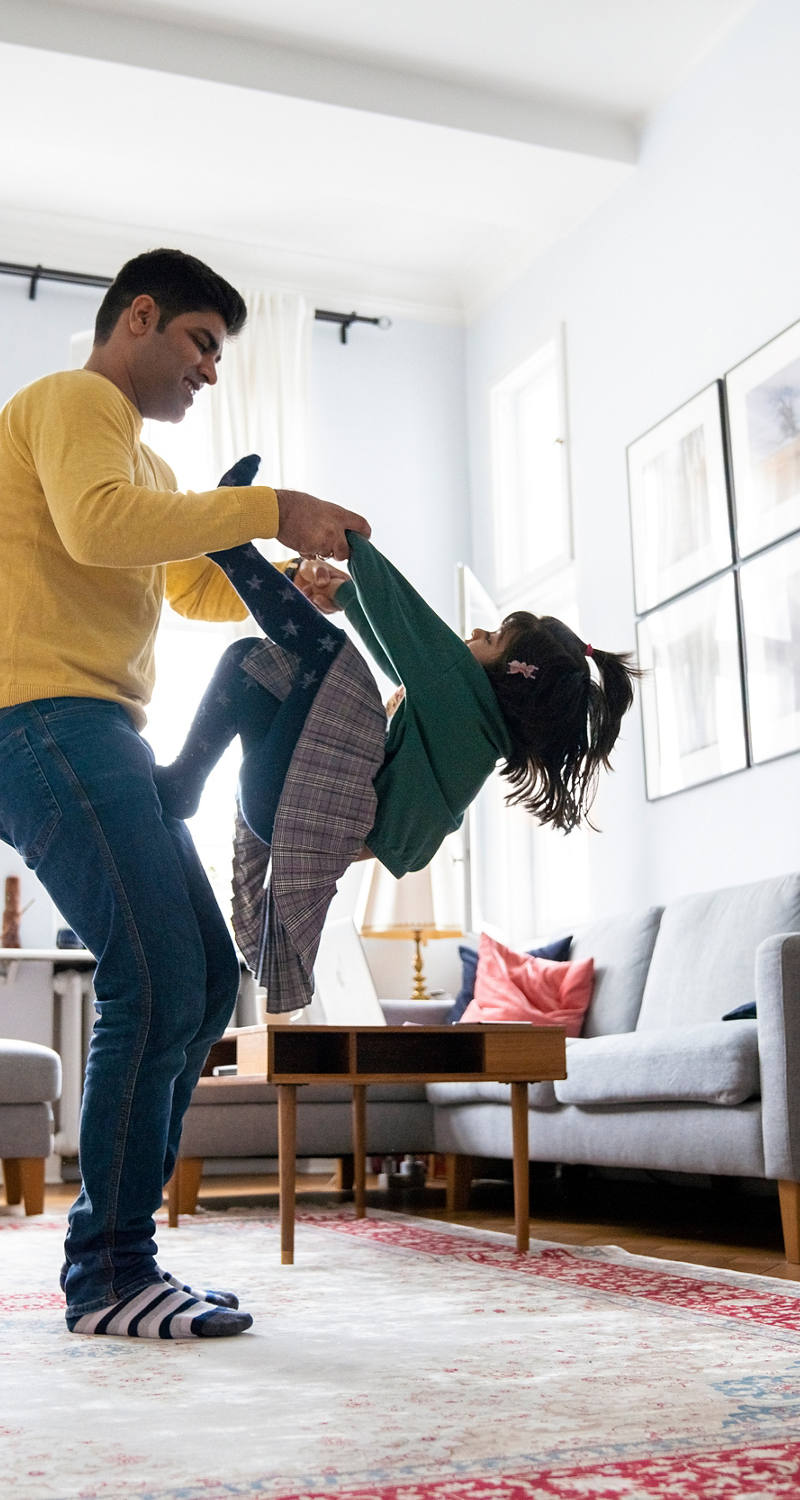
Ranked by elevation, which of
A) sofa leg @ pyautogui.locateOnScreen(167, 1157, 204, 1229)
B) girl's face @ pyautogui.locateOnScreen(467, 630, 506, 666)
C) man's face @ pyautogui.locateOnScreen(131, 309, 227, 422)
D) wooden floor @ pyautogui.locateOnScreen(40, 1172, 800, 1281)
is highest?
man's face @ pyautogui.locateOnScreen(131, 309, 227, 422)

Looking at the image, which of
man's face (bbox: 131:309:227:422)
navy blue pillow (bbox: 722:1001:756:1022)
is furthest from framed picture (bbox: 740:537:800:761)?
man's face (bbox: 131:309:227:422)

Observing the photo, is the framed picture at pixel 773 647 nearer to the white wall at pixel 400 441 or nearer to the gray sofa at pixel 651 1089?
the gray sofa at pixel 651 1089

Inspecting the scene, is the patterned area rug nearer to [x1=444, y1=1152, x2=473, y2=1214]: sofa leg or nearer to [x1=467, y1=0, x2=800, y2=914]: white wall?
[x1=444, y1=1152, x2=473, y2=1214]: sofa leg

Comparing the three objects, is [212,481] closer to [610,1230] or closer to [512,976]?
[512,976]

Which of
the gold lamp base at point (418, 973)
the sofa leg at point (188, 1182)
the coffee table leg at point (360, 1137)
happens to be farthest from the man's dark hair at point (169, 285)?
the gold lamp base at point (418, 973)

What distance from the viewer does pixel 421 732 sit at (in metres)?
1.97

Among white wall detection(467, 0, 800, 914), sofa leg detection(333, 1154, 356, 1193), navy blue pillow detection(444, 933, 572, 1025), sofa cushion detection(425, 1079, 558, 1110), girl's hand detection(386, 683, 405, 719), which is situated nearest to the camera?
girl's hand detection(386, 683, 405, 719)

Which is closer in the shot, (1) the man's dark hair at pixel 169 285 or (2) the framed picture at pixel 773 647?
Result: (1) the man's dark hair at pixel 169 285

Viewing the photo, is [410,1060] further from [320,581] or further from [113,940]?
[113,940]

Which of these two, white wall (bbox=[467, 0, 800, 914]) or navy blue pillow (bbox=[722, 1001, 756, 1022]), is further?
white wall (bbox=[467, 0, 800, 914])

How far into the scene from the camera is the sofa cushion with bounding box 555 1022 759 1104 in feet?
9.51

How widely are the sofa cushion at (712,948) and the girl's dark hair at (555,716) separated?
71.8 inches

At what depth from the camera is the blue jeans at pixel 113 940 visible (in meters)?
1.76

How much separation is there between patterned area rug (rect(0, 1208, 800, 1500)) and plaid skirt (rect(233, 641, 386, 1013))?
0.48 meters
